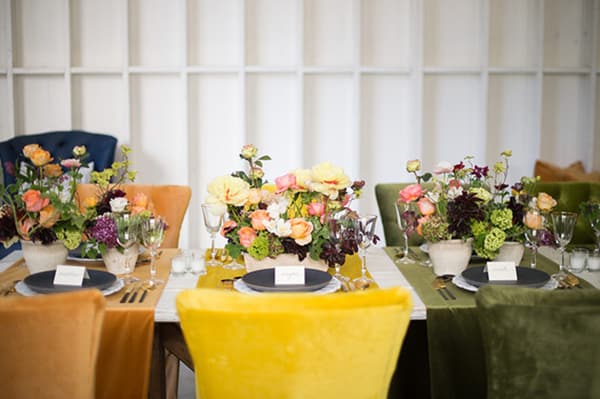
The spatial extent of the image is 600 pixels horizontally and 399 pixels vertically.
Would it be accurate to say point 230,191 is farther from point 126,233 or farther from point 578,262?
point 578,262

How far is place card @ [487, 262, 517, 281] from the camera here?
2.00 metres

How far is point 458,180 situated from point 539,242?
0.30m

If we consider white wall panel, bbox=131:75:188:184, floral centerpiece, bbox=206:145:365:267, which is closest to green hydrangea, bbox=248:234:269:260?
floral centerpiece, bbox=206:145:365:267

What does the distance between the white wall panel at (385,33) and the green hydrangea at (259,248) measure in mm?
2586

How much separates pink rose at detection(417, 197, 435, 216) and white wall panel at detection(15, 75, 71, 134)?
2960 millimetres

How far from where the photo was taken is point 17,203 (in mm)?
2111

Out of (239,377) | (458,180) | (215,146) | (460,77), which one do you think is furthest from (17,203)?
(460,77)

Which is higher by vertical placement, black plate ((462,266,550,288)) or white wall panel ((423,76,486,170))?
white wall panel ((423,76,486,170))

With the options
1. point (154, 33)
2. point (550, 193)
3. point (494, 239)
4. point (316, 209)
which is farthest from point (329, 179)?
point (154, 33)

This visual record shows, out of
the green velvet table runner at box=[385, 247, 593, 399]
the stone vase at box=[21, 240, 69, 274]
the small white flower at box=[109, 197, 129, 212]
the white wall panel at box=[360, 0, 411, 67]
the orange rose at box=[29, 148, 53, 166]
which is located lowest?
the green velvet table runner at box=[385, 247, 593, 399]

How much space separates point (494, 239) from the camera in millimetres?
2131

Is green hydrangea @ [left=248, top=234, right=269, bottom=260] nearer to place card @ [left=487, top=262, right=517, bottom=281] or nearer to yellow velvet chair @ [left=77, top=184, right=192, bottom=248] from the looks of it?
place card @ [left=487, top=262, right=517, bottom=281]

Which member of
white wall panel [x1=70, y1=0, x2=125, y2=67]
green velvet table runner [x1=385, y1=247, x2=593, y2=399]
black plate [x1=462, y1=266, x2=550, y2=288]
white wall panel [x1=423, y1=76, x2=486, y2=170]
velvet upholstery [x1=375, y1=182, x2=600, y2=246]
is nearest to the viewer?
green velvet table runner [x1=385, y1=247, x2=593, y2=399]

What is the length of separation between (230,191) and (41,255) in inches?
23.7
